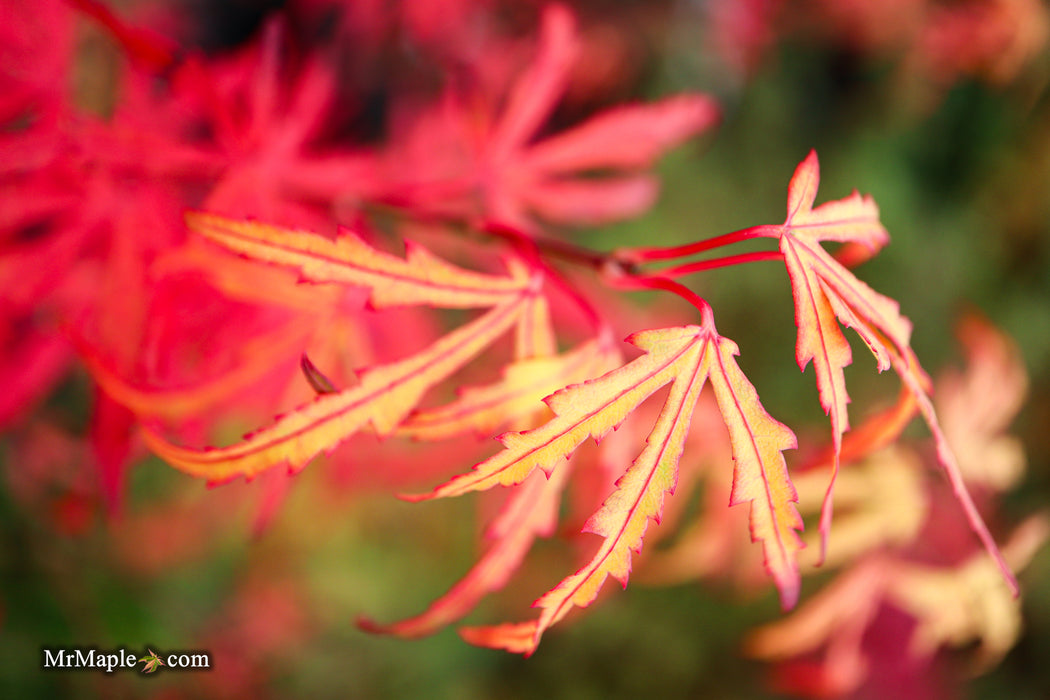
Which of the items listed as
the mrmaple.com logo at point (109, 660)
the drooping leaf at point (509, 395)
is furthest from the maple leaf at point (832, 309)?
the mrmaple.com logo at point (109, 660)

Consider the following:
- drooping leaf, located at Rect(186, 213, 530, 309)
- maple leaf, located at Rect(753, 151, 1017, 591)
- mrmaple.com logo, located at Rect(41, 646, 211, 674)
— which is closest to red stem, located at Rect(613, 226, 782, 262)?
maple leaf, located at Rect(753, 151, 1017, 591)

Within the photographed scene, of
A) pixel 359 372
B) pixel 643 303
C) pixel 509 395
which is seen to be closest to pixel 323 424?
pixel 359 372

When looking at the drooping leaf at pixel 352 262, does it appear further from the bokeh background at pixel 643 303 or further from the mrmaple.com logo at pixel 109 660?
the bokeh background at pixel 643 303

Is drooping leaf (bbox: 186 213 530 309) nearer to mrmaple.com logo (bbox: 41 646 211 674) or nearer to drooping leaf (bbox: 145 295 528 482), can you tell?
drooping leaf (bbox: 145 295 528 482)

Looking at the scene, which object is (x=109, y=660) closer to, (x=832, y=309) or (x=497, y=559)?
(x=497, y=559)

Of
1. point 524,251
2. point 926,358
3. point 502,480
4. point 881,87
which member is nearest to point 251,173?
point 524,251

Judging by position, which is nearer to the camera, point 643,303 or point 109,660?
point 109,660
